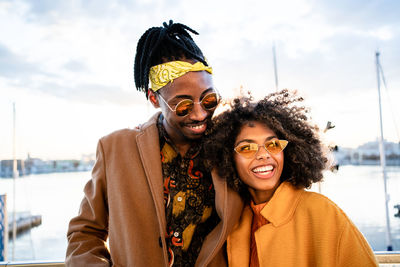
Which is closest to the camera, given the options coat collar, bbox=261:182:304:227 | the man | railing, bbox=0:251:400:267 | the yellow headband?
coat collar, bbox=261:182:304:227

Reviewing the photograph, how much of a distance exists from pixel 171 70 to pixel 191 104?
13.0 inches

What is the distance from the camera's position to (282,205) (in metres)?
1.86

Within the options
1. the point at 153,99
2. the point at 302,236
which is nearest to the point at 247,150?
the point at 302,236

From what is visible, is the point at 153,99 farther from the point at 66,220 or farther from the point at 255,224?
the point at 66,220

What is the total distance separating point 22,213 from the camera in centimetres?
3197

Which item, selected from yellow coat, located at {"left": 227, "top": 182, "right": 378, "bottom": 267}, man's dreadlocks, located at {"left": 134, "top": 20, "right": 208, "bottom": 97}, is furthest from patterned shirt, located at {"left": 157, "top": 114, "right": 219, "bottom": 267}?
man's dreadlocks, located at {"left": 134, "top": 20, "right": 208, "bottom": 97}

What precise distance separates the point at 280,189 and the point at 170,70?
116 cm

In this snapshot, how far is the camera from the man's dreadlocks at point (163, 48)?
Result: 2.24m

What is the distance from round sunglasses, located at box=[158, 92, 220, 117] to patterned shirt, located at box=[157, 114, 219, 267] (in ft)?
1.06

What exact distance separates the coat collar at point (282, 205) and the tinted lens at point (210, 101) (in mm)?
743

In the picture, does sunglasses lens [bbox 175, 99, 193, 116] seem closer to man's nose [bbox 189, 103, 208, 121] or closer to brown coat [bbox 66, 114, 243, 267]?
man's nose [bbox 189, 103, 208, 121]

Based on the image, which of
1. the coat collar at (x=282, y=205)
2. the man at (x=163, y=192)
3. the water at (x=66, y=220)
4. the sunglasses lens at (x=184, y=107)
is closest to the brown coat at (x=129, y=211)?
the man at (x=163, y=192)

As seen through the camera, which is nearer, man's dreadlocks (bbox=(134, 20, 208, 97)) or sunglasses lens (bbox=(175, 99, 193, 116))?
sunglasses lens (bbox=(175, 99, 193, 116))

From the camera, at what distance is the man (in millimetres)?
1928
